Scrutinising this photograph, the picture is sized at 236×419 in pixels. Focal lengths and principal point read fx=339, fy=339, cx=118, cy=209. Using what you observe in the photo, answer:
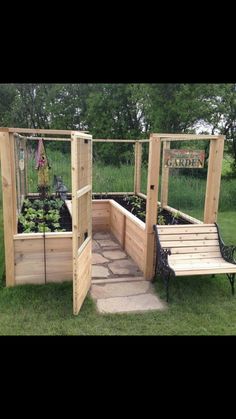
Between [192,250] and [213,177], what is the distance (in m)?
1.06

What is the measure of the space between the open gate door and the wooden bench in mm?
964

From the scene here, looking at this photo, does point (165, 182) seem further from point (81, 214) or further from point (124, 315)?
point (124, 315)

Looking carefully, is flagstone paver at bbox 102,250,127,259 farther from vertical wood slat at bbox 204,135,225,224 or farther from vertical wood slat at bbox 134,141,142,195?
vertical wood slat at bbox 134,141,142,195

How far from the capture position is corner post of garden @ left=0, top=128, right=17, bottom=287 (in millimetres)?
4043

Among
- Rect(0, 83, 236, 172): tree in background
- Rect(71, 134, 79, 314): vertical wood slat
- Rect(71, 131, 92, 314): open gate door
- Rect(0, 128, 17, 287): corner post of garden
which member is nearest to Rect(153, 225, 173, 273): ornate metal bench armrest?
Rect(71, 131, 92, 314): open gate door

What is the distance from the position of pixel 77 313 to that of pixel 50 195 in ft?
13.8

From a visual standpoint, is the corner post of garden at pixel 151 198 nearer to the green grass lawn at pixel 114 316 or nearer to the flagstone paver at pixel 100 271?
the green grass lawn at pixel 114 316

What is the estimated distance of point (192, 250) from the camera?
4.65 m

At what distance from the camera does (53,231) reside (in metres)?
4.75

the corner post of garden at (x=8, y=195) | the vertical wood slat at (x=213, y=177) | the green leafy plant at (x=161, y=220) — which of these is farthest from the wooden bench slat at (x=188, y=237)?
the corner post of garden at (x=8, y=195)

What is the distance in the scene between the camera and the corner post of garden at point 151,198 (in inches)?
171

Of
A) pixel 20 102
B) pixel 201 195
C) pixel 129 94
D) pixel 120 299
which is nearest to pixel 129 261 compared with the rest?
pixel 120 299

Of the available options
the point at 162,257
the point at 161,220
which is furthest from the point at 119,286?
the point at 161,220

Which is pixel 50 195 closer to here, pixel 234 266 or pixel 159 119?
pixel 234 266
